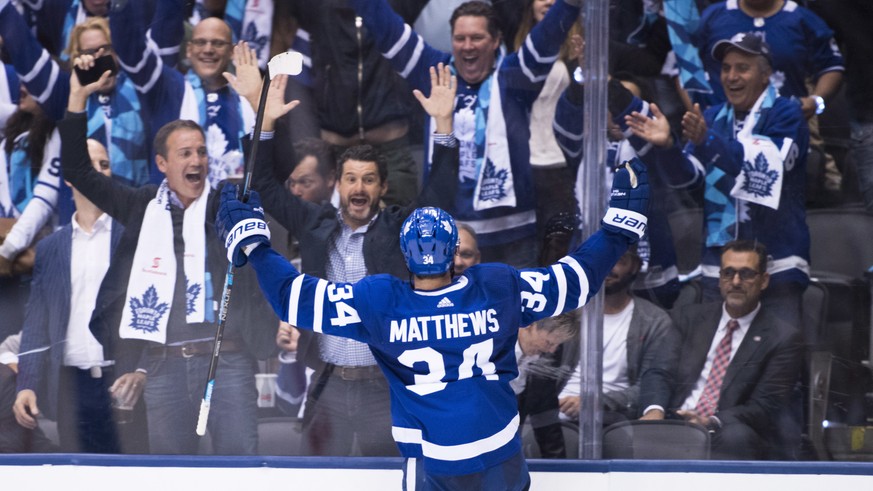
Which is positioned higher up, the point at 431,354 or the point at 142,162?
the point at 142,162

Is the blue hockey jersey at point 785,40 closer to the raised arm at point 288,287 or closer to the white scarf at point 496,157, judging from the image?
the white scarf at point 496,157

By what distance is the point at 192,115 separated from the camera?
3520 mm

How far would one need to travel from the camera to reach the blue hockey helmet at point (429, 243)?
2576 millimetres

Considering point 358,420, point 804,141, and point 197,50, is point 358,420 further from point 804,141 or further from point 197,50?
point 804,141

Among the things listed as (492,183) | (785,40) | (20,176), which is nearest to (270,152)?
(492,183)

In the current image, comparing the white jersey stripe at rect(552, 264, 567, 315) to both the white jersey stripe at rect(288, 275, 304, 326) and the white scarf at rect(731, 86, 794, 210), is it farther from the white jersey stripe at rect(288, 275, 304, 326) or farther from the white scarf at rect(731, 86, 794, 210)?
the white scarf at rect(731, 86, 794, 210)

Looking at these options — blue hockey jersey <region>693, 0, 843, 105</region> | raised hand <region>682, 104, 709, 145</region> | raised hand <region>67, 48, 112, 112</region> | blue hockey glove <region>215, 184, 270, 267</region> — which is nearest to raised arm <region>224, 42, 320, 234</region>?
raised hand <region>67, 48, 112, 112</region>

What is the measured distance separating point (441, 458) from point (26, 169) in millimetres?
1920

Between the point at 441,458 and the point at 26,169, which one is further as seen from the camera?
the point at 26,169

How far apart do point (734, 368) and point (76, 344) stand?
2255 millimetres

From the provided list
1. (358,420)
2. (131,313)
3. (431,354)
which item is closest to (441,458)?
(431,354)

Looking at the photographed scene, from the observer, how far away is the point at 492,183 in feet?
11.3

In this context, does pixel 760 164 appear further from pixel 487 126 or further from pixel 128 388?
pixel 128 388

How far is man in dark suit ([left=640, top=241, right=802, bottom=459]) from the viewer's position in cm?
338
